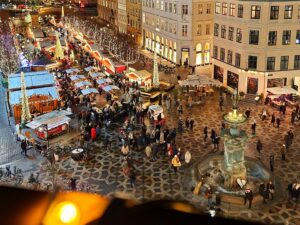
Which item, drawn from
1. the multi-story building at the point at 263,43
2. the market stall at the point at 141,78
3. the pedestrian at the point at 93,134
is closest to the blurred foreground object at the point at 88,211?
the pedestrian at the point at 93,134

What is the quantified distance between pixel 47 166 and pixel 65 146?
10.7 ft

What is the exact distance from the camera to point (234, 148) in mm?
23594

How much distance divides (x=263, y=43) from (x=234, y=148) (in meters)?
22.3

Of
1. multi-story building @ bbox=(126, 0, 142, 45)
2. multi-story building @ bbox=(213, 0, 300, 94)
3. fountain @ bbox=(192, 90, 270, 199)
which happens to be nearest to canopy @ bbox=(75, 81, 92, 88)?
multi-story building @ bbox=(213, 0, 300, 94)

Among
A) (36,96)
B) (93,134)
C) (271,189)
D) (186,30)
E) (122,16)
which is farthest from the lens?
(122,16)

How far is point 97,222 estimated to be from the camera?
2.86 m

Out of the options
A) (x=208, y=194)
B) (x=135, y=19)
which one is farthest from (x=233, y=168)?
(x=135, y=19)

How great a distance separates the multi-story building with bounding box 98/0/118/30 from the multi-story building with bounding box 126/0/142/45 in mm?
8867

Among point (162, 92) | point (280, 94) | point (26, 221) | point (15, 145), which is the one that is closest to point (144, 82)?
point (162, 92)

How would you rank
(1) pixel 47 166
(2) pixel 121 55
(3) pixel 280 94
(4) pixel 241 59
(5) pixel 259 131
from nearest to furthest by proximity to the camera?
(1) pixel 47 166 < (5) pixel 259 131 < (3) pixel 280 94 < (4) pixel 241 59 < (2) pixel 121 55

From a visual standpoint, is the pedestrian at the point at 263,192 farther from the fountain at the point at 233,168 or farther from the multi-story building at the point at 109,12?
the multi-story building at the point at 109,12

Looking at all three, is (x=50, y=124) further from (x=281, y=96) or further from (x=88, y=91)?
(x=281, y=96)

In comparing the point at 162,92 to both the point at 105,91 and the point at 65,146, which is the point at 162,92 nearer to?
the point at 105,91

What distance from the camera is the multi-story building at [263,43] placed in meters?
42.2
